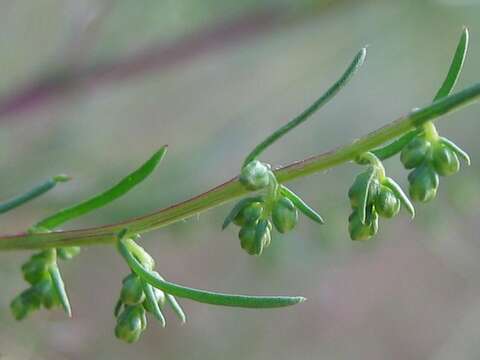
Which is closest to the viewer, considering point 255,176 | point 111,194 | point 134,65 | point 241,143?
point 255,176

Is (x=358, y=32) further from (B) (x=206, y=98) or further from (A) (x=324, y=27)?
(B) (x=206, y=98)

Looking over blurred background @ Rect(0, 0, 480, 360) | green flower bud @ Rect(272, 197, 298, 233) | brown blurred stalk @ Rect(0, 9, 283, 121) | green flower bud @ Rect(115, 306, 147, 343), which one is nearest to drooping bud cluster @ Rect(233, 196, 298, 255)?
green flower bud @ Rect(272, 197, 298, 233)

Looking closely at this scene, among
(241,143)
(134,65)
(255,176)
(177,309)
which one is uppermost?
(255,176)

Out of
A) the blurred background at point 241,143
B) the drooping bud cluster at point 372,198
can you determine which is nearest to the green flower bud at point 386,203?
the drooping bud cluster at point 372,198

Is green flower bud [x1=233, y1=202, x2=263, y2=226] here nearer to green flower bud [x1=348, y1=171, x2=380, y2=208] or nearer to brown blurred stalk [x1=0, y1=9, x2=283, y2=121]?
green flower bud [x1=348, y1=171, x2=380, y2=208]

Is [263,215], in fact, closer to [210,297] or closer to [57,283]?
[210,297]

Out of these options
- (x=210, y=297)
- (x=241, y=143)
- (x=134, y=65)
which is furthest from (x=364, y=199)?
(x=241, y=143)

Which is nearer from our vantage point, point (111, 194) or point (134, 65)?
point (111, 194)

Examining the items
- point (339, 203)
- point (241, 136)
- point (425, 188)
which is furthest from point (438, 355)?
point (425, 188)
